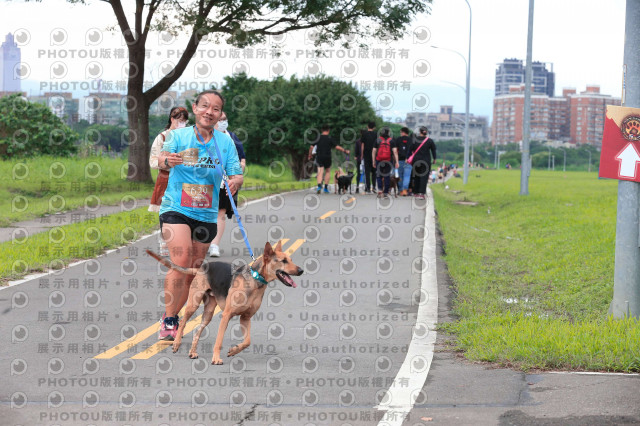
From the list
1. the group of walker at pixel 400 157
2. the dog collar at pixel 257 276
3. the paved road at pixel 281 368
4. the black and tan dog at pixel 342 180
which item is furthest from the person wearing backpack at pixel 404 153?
the dog collar at pixel 257 276

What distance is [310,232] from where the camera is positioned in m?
16.5

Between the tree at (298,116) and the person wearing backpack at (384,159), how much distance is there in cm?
2314

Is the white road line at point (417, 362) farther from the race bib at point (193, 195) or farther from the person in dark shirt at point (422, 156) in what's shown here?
the person in dark shirt at point (422, 156)

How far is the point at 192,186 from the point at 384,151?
1816cm

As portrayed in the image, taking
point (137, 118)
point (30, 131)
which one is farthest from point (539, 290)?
point (30, 131)

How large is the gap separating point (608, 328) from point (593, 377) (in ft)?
5.00

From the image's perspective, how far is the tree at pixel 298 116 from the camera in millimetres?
49875

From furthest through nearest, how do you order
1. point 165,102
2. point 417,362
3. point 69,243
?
point 165,102, point 69,243, point 417,362

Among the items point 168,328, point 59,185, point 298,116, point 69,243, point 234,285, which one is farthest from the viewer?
point 298,116

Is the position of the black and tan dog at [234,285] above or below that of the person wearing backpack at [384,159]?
below

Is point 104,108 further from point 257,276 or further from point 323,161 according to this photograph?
point 257,276

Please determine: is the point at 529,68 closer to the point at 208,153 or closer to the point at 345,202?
the point at 345,202

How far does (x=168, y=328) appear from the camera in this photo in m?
7.21

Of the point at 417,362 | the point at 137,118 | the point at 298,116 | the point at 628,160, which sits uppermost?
the point at 298,116
